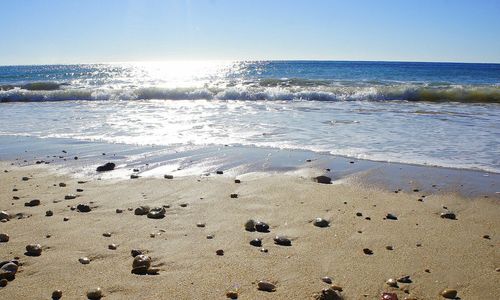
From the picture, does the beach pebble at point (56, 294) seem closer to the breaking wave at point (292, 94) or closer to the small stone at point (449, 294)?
the small stone at point (449, 294)

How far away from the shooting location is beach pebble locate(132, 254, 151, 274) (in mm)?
2756

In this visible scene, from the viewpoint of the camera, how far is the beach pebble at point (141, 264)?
2756 millimetres

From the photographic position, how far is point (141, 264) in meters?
2.79

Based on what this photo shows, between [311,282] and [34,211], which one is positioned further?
[34,211]

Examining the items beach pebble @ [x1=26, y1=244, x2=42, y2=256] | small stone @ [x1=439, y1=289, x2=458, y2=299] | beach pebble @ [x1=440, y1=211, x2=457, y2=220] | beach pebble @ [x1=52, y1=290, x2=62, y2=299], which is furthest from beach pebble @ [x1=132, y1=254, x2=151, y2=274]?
beach pebble @ [x1=440, y1=211, x2=457, y2=220]

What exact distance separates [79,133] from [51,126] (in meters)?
1.65

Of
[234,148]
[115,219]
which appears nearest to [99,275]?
[115,219]

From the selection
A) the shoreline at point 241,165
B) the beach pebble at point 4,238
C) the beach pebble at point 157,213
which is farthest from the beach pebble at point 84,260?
the shoreline at point 241,165

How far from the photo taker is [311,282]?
2.66 metres

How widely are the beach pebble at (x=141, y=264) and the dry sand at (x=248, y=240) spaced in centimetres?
5

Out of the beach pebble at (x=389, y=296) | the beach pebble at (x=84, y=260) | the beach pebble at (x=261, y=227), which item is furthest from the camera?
the beach pebble at (x=261, y=227)

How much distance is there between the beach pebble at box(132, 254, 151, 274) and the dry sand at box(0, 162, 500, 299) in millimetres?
48

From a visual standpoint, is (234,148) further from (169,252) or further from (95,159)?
(169,252)

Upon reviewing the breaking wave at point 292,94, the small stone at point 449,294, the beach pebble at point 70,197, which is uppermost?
the breaking wave at point 292,94
